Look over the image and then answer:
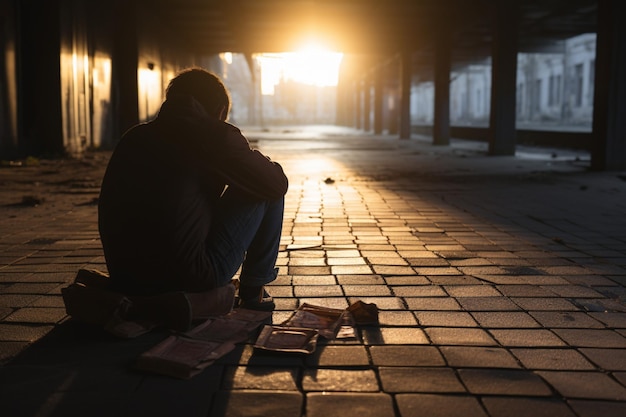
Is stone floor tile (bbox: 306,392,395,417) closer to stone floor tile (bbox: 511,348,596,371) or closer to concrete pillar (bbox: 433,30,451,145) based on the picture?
stone floor tile (bbox: 511,348,596,371)

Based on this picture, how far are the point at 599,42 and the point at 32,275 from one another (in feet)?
33.3

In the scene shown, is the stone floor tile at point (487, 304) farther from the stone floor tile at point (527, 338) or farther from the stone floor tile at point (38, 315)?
the stone floor tile at point (38, 315)

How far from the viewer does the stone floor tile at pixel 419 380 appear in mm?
2139

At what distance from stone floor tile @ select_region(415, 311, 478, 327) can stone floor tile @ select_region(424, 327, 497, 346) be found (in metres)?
0.06

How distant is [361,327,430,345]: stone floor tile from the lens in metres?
2.61

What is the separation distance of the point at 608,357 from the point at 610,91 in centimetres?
947

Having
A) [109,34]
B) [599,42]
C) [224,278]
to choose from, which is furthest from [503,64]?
[224,278]

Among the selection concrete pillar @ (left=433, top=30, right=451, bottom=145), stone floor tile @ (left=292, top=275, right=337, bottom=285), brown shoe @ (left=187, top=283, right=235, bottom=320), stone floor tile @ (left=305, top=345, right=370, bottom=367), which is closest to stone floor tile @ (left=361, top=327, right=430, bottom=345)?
stone floor tile @ (left=305, top=345, right=370, bottom=367)

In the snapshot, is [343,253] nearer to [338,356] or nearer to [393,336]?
[393,336]

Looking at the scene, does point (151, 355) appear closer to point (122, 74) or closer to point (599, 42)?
point (599, 42)

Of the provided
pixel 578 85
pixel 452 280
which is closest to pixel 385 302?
pixel 452 280

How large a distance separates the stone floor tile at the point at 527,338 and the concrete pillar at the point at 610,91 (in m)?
9.25

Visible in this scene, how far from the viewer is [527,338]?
2674mm

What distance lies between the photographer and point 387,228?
5523 mm
